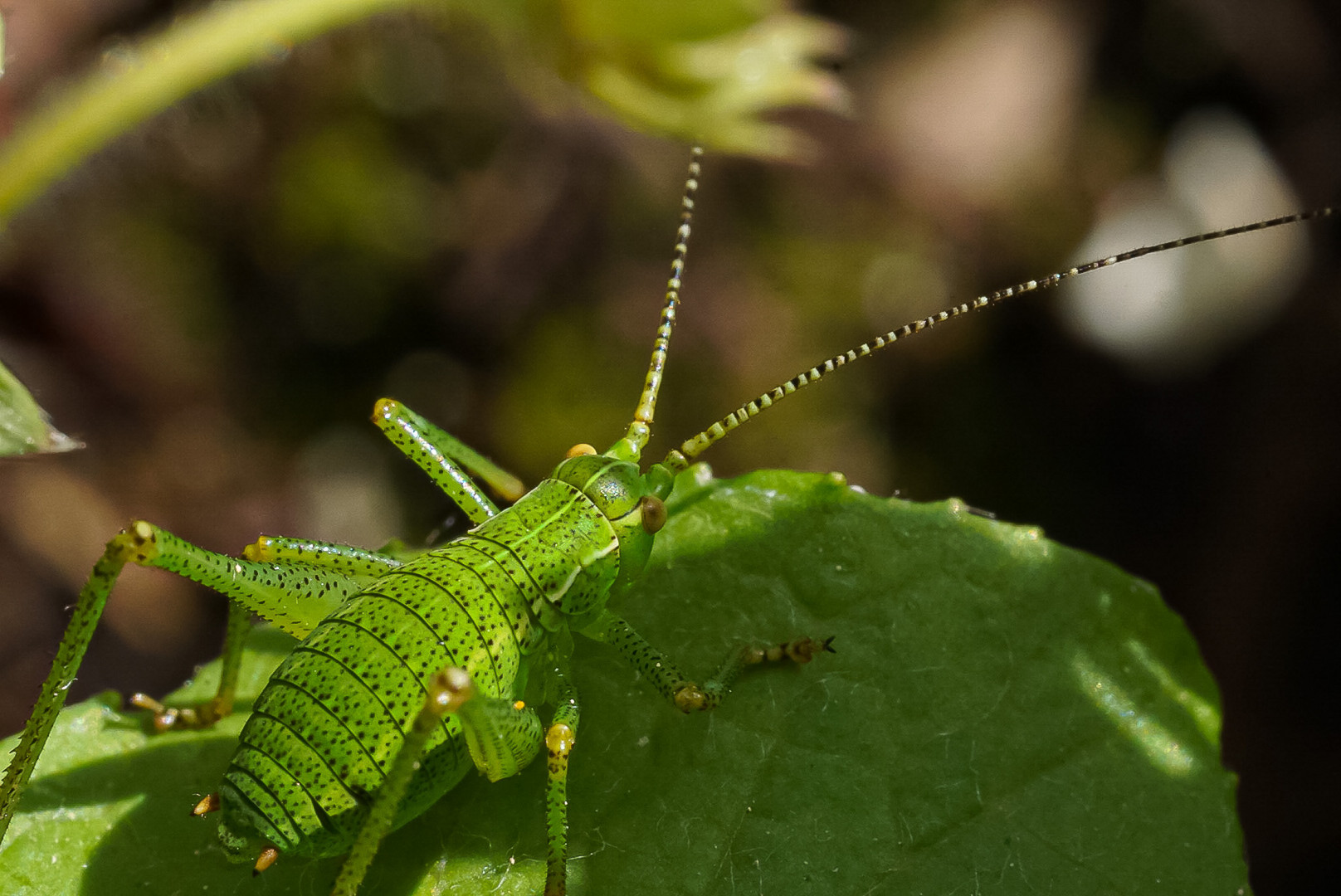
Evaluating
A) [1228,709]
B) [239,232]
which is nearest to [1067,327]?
[1228,709]

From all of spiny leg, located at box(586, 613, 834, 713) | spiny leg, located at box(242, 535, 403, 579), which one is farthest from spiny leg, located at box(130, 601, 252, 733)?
spiny leg, located at box(586, 613, 834, 713)

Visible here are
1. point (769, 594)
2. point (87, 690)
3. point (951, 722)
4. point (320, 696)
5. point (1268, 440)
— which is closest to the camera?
point (320, 696)

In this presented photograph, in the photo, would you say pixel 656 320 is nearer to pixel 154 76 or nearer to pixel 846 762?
pixel 154 76

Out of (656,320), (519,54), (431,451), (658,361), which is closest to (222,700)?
(431,451)

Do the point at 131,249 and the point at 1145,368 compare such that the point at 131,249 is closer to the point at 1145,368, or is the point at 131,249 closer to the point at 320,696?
the point at 320,696

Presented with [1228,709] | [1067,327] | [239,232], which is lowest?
[1228,709]

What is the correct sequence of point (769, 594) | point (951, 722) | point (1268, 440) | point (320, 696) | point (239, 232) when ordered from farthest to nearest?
point (239, 232)
point (1268, 440)
point (769, 594)
point (951, 722)
point (320, 696)

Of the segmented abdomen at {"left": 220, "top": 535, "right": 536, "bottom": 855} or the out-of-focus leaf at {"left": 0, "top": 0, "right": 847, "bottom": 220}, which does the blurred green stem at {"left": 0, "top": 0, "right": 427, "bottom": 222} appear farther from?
the segmented abdomen at {"left": 220, "top": 535, "right": 536, "bottom": 855}
